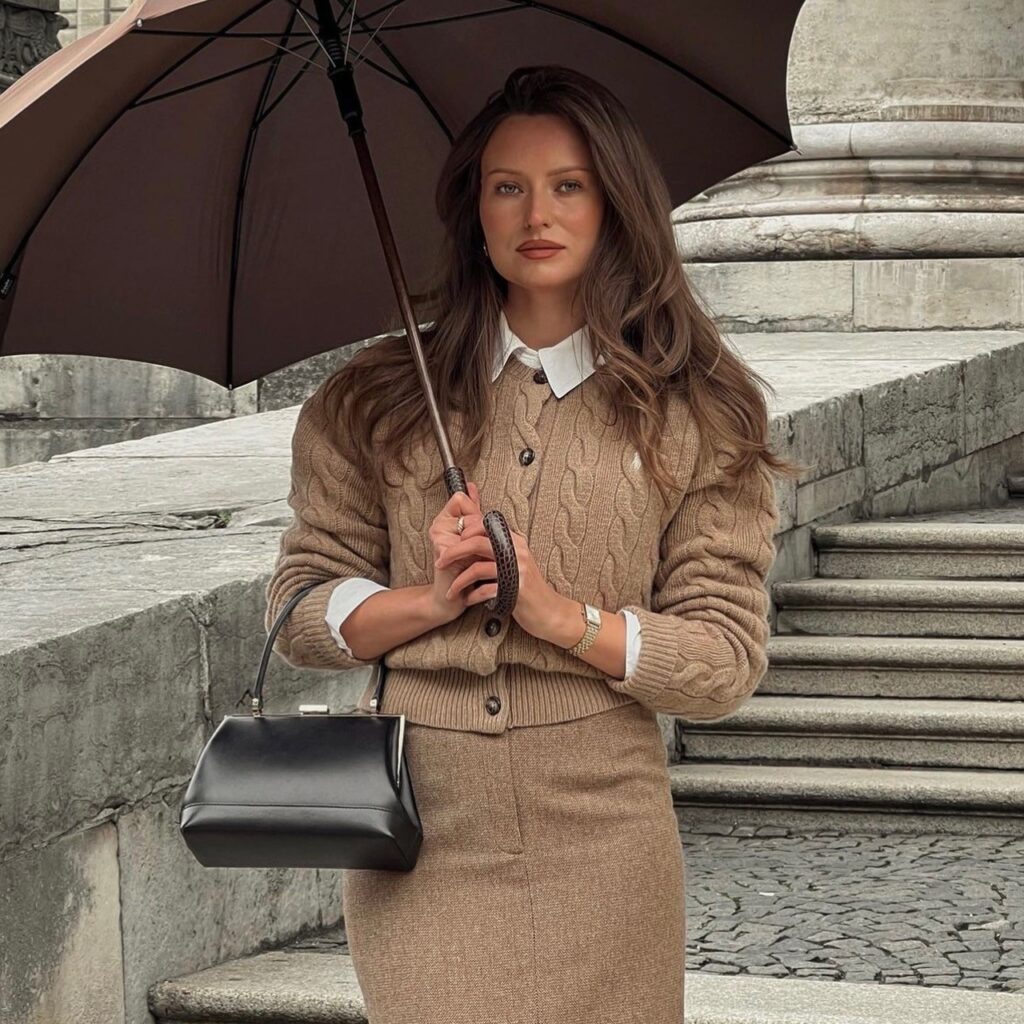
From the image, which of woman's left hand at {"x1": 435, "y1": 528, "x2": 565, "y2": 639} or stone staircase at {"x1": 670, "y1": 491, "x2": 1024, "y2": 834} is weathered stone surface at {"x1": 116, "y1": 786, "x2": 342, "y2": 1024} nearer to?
woman's left hand at {"x1": 435, "y1": 528, "x2": 565, "y2": 639}

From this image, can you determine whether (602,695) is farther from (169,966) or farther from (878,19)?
(878,19)

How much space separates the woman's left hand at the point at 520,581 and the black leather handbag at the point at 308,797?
191 millimetres

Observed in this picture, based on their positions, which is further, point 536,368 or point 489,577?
point 536,368

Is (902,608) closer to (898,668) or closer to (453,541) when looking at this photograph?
(898,668)

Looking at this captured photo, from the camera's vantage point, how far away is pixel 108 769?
3553mm

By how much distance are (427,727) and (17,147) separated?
804mm

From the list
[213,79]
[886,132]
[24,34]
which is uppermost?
[24,34]

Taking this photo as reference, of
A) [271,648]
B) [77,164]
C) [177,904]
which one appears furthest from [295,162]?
[177,904]

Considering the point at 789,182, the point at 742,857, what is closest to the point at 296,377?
the point at 789,182

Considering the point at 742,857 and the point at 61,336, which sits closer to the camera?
the point at 61,336

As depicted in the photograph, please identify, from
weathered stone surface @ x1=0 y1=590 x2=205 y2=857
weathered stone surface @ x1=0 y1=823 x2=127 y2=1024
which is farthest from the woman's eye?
weathered stone surface @ x1=0 y1=823 x2=127 y2=1024

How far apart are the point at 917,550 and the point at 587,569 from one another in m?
4.67

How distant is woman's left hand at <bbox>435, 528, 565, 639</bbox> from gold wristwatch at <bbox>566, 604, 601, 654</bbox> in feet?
0.17

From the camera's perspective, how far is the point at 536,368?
95.1 inches
